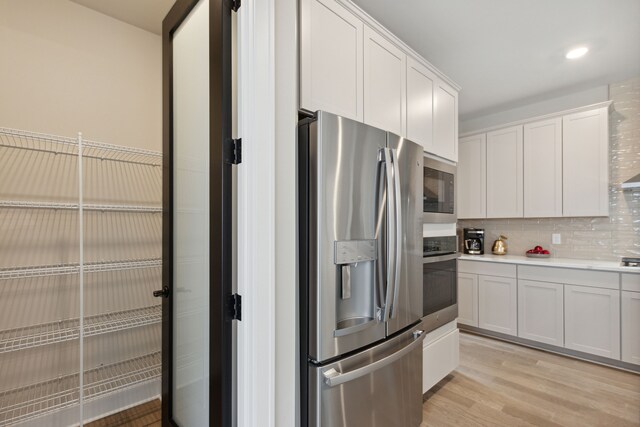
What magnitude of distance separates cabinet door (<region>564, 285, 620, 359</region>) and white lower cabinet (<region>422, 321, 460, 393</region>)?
1.37 m

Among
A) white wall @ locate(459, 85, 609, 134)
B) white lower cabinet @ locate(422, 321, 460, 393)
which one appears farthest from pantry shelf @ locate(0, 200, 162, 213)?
white wall @ locate(459, 85, 609, 134)

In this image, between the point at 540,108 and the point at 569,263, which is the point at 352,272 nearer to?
the point at 569,263

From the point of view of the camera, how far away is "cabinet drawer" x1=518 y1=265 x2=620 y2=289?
275 cm

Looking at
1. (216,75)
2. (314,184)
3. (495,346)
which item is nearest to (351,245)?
(314,184)

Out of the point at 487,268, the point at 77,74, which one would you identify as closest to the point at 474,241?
the point at 487,268

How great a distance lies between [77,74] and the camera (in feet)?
6.56

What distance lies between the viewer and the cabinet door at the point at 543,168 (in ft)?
10.9

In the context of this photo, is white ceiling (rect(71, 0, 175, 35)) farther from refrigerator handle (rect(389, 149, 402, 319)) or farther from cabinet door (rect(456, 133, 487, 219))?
cabinet door (rect(456, 133, 487, 219))

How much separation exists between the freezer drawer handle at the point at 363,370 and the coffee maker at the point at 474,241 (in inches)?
104

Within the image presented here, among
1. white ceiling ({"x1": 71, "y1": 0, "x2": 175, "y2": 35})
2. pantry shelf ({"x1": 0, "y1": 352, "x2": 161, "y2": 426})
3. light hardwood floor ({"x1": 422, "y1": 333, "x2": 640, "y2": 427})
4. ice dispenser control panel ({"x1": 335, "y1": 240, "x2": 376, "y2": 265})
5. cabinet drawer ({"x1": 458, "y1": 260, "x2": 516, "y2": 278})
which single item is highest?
white ceiling ({"x1": 71, "y1": 0, "x2": 175, "y2": 35})

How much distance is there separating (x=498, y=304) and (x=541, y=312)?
40 cm

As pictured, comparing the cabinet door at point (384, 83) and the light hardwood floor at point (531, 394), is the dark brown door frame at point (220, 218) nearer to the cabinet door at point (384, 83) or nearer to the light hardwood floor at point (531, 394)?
the cabinet door at point (384, 83)

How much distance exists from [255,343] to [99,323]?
1556 millimetres

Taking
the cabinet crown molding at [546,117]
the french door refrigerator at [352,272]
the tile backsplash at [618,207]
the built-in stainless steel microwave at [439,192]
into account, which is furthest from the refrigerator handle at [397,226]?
the tile backsplash at [618,207]
